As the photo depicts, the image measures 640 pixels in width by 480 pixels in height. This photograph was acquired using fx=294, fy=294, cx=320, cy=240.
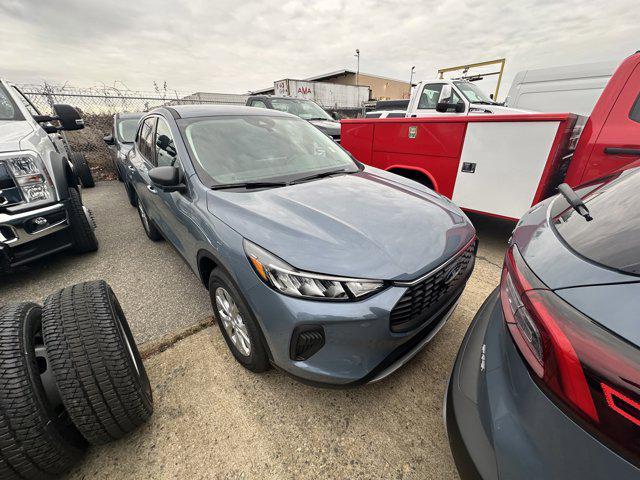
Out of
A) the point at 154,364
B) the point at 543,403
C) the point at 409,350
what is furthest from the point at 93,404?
the point at 543,403

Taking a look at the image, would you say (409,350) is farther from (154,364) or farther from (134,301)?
(134,301)

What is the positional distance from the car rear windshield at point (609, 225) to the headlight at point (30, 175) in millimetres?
3764

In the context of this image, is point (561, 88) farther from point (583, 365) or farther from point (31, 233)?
point (31, 233)

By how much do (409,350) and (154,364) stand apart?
1.73 metres

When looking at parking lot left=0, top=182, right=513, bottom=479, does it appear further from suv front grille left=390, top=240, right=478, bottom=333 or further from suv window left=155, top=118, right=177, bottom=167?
suv window left=155, top=118, right=177, bottom=167

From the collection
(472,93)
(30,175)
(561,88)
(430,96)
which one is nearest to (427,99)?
(430,96)

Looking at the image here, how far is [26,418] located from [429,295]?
5.99 feet

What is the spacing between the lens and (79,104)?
29.1ft

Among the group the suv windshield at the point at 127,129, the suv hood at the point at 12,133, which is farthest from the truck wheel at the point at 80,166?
the suv hood at the point at 12,133

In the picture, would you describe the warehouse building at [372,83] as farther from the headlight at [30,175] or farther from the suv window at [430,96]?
the headlight at [30,175]

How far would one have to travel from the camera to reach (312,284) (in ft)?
4.51

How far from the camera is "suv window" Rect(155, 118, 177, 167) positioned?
241 cm

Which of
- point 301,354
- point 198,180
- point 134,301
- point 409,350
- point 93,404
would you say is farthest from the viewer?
point 134,301

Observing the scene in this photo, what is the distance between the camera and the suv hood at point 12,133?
8.31 ft
